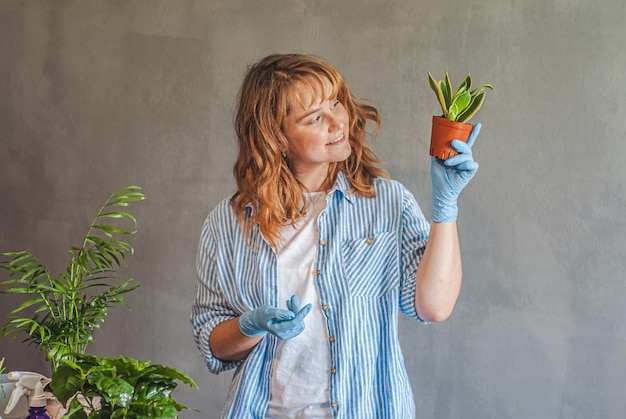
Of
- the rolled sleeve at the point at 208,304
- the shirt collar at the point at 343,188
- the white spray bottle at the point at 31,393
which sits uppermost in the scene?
the shirt collar at the point at 343,188

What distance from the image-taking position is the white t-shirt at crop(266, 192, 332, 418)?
66.3 inches

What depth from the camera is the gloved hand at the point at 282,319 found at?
1.59 metres

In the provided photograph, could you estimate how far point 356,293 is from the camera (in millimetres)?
1712

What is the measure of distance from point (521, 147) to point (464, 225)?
300mm

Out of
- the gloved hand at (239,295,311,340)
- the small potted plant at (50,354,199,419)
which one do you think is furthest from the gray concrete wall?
the small potted plant at (50,354,199,419)

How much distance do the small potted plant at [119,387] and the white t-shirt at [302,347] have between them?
299mm

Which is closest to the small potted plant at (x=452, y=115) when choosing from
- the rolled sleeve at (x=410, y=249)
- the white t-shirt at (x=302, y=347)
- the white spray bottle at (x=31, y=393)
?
the rolled sleeve at (x=410, y=249)

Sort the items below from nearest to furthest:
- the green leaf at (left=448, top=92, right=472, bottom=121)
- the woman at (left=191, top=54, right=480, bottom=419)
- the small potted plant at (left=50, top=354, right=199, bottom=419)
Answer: the small potted plant at (left=50, top=354, right=199, bottom=419), the green leaf at (left=448, top=92, right=472, bottom=121), the woman at (left=191, top=54, right=480, bottom=419)

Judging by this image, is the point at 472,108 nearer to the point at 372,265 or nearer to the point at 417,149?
the point at 372,265

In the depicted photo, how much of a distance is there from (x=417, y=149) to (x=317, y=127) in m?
0.70

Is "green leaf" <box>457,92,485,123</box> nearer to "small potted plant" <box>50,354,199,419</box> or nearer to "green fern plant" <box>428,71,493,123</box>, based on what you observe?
"green fern plant" <box>428,71,493,123</box>

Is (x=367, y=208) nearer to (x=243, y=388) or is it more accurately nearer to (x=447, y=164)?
(x=447, y=164)

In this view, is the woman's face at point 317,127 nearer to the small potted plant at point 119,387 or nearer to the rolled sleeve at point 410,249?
the rolled sleeve at point 410,249

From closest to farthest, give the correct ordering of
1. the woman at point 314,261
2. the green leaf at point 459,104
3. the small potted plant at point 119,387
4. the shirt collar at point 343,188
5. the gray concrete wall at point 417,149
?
the small potted plant at point 119,387 → the green leaf at point 459,104 → the woman at point 314,261 → the shirt collar at point 343,188 → the gray concrete wall at point 417,149
